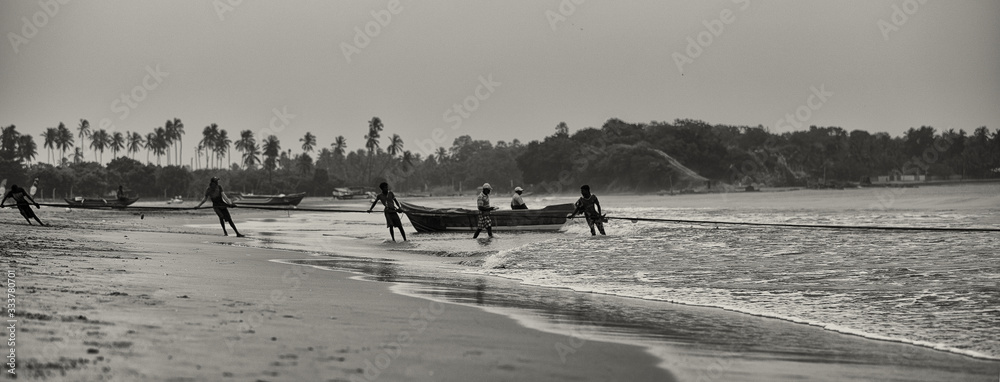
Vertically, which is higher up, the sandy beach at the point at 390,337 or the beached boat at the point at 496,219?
the beached boat at the point at 496,219

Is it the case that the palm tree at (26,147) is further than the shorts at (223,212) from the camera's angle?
Yes

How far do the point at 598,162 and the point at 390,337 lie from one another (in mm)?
116099

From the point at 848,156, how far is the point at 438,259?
133817 millimetres

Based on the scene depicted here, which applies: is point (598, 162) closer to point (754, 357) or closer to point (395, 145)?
Result: point (395, 145)

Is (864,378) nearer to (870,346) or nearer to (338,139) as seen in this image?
(870,346)

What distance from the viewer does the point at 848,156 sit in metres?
137

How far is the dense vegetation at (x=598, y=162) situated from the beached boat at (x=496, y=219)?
79893mm

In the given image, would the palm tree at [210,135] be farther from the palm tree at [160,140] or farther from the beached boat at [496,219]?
the beached boat at [496,219]

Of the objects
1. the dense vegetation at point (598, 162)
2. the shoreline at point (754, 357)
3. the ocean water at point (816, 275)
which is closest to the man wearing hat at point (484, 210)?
the ocean water at point (816, 275)

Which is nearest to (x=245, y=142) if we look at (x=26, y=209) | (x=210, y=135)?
(x=210, y=135)

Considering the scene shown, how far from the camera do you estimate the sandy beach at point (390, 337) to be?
5.15 m

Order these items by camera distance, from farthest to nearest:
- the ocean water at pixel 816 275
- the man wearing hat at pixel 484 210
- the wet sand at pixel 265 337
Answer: the man wearing hat at pixel 484 210
the ocean water at pixel 816 275
the wet sand at pixel 265 337

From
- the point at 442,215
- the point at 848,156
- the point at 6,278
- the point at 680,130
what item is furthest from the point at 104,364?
the point at 848,156

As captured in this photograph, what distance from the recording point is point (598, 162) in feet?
398
